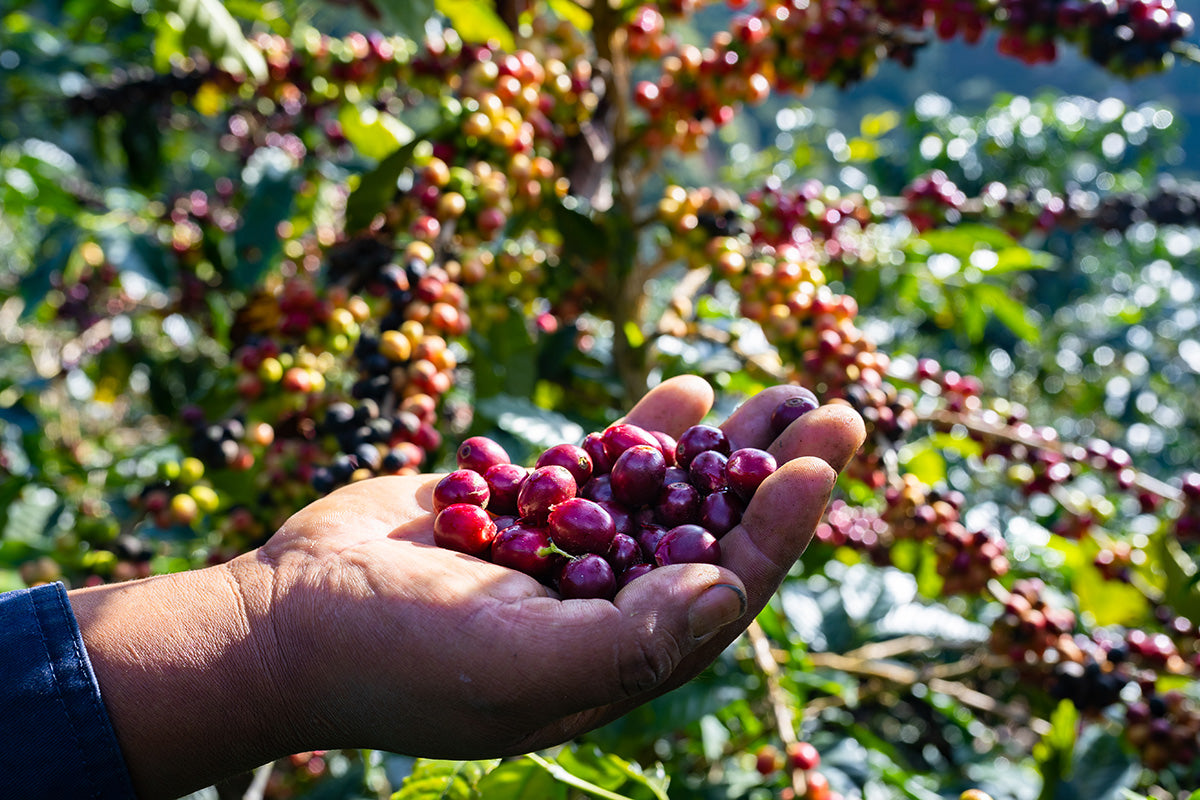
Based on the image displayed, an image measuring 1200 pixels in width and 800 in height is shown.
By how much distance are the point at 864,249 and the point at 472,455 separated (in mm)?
1375

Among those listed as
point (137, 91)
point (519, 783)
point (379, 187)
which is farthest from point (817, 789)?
point (137, 91)

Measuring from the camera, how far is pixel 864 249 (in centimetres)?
232

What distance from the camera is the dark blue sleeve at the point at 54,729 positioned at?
0.97 meters

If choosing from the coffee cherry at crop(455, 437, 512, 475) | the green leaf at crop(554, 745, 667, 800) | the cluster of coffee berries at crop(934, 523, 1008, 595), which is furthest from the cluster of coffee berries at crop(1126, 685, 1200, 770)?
the coffee cherry at crop(455, 437, 512, 475)

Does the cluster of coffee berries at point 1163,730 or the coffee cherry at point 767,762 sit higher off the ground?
the cluster of coffee berries at point 1163,730

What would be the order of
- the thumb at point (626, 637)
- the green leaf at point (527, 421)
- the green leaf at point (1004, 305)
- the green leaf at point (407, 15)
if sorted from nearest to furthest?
the thumb at point (626, 637), the green leaf at point (527, 421), the green leaf at point (407, 15), the green leaf at point (1004, 305)

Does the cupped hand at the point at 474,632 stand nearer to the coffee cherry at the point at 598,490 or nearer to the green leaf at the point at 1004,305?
the coffee cherry at the point at 598,490

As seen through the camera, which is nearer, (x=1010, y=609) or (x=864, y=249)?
(x=1010, y=609)

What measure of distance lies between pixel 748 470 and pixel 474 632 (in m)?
0.49

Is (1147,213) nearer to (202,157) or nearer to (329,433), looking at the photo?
(329,433)

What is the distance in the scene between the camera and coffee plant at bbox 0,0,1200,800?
1502mm

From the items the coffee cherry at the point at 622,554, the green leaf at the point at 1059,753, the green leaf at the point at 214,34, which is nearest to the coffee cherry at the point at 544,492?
the coffee cherry at the point at 622,554

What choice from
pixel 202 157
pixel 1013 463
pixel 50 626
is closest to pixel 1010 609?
pixel 1013 463

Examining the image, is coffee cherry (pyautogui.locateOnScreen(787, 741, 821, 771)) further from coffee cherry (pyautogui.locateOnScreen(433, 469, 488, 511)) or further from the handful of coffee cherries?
coffee cherry (pyautogui.locateOnScreen(433, 469, 488, 511))
